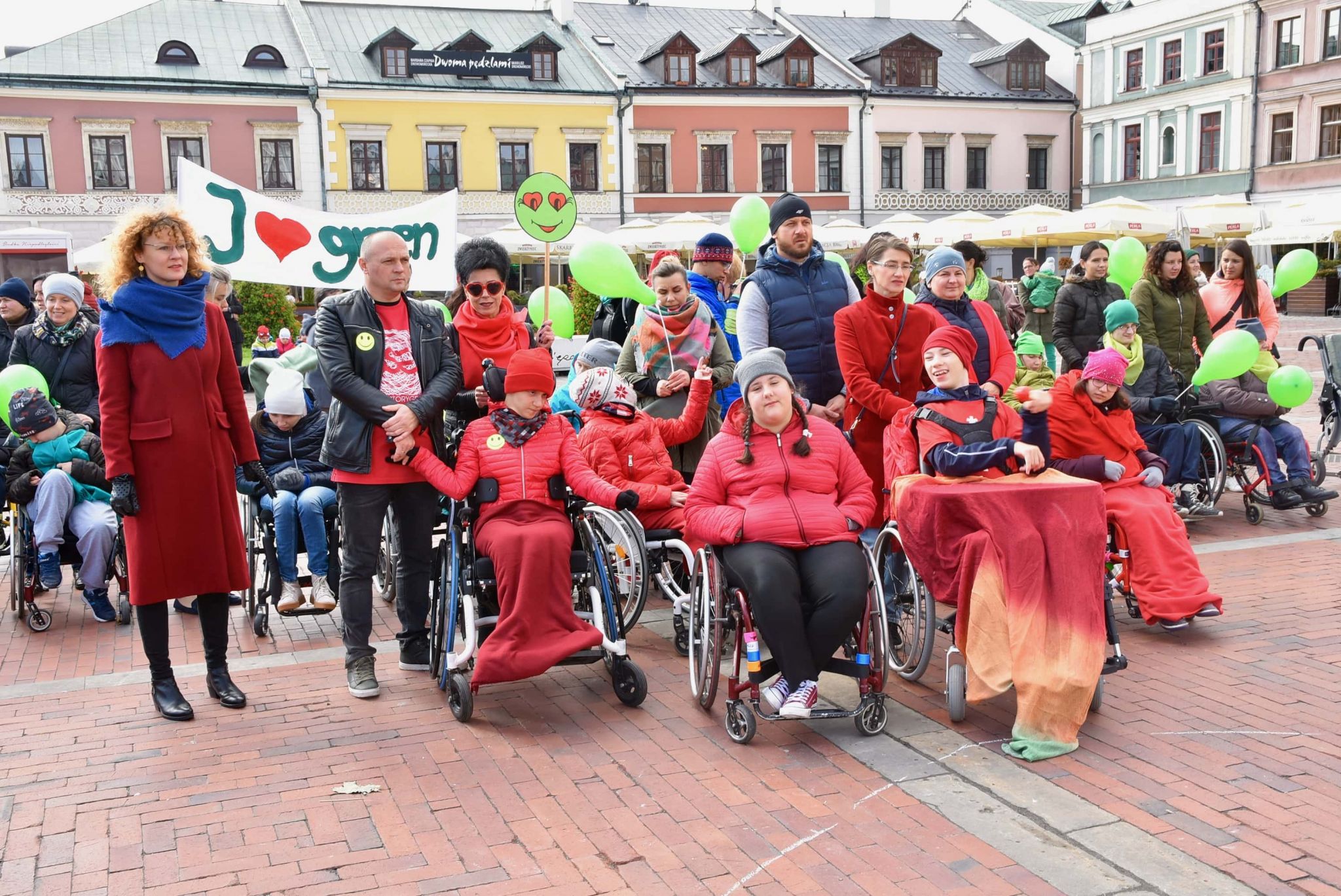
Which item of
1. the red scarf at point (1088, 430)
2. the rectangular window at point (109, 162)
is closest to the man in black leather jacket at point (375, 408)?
the red scarf at point (1088, 430)

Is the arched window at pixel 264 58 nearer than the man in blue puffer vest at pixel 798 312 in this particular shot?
No

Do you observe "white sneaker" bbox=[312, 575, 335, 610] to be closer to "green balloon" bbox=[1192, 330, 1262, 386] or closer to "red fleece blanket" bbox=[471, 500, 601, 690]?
"red fleece blanket" bbox=[471, 500, 601, 690]

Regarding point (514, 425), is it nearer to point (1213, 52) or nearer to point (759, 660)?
point (759, 660)

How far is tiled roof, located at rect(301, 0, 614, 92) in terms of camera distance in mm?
37281

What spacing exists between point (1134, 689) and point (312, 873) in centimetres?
349

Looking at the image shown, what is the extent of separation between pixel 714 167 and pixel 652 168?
7.14 feet

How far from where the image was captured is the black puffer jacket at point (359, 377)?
520 cm

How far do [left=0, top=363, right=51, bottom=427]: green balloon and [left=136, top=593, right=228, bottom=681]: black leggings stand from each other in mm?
2329

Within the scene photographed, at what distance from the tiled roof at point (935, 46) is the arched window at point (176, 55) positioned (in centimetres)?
2096

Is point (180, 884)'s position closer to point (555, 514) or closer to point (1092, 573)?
point (555, 514)

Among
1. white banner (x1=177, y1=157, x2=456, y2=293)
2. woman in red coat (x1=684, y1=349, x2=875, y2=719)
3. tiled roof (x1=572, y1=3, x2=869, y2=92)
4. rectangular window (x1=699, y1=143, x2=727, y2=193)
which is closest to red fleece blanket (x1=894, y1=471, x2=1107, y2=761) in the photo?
woman in red coat (x1=684, y1=349, x2=875, y2=719)

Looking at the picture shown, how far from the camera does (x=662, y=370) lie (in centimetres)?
664

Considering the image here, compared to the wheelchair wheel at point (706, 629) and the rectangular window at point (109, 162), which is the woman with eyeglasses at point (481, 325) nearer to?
the wheelchair wheel at point (706, 629)

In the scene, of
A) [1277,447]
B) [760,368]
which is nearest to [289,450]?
[760,368]
